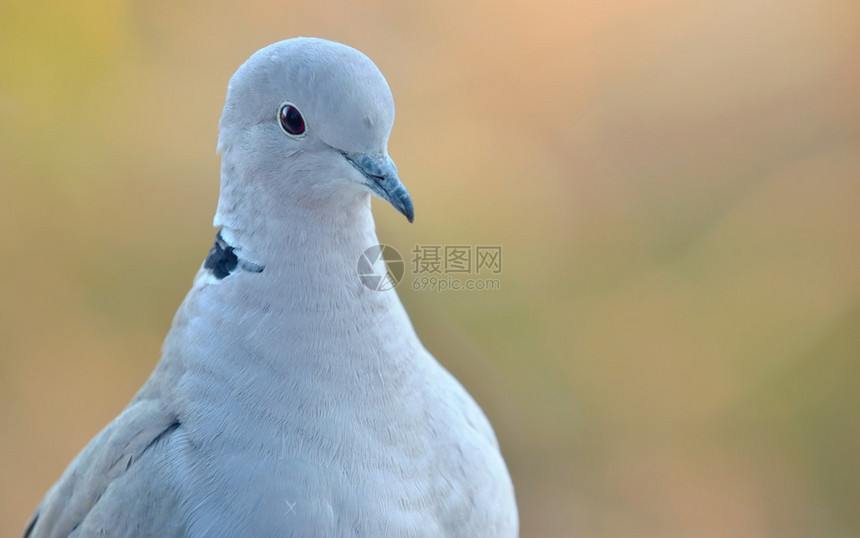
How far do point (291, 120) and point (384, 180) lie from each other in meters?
0.14

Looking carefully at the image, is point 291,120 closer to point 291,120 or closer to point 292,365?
point 291,120

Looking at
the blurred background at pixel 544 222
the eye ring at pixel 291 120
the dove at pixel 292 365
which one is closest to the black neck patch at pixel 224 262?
the dove at pixel 292 365

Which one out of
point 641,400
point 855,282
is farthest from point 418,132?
point 855,282

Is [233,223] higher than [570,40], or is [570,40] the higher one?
[570,40]

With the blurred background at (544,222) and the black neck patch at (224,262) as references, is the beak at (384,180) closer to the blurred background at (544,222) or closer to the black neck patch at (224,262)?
the black neck patch at (224,262)

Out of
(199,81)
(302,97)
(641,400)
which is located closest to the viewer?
(302,97)

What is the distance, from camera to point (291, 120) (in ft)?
3.14

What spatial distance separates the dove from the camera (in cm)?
94

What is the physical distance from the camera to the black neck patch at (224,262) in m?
1.00

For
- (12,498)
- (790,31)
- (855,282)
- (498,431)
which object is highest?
(790,31)

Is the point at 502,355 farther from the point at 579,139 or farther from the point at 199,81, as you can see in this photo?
the point at 199,81

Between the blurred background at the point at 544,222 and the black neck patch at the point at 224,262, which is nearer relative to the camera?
the black neck patch at the point at 224,262

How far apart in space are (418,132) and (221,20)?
500mm

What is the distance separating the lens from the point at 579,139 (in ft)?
6.15
